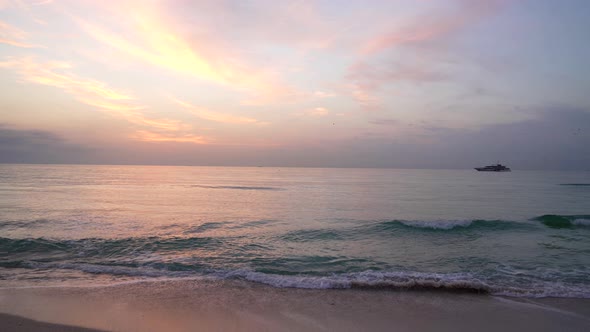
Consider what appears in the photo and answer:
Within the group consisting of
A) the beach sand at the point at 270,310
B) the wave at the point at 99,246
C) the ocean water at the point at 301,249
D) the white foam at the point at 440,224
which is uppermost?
the white foam at the point at 440,224

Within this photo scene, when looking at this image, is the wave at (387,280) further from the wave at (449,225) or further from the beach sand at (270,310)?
the wave at (449,225)

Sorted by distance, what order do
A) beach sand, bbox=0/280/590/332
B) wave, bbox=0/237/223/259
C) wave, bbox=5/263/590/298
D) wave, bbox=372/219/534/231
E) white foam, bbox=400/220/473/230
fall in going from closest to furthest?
beach sand, bbox=0/280/590/332 → wave, bbox=5/263/590/298 → wave, bbox=0/237/223/259 → wave, bbox=372/219/534/231 → white foam, bbox=400/220/473/230

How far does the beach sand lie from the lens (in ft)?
24.8

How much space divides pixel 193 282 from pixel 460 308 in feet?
25.0

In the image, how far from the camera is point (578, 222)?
24016 mm

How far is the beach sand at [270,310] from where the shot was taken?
755 cm

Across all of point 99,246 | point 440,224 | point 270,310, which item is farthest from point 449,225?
point 99,246

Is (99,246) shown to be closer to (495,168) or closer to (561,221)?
(561,221)

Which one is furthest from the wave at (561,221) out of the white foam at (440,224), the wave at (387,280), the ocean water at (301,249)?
the wave at (387,280)

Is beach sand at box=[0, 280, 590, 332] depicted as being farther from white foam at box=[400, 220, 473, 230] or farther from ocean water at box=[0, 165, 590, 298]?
white foam at box=[400, 220, 473, 230]

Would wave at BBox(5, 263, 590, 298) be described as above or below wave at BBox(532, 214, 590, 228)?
below

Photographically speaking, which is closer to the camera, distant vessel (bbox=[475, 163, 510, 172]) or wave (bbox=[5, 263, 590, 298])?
wave (bbox=[5, 263, 590, 298])

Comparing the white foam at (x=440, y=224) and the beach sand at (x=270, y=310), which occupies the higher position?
the white foam at (x=440, y=224)

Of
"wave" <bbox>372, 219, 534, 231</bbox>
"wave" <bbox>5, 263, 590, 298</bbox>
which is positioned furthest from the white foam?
"wave" <bbox>5, 263, 590, 298</bbox>
